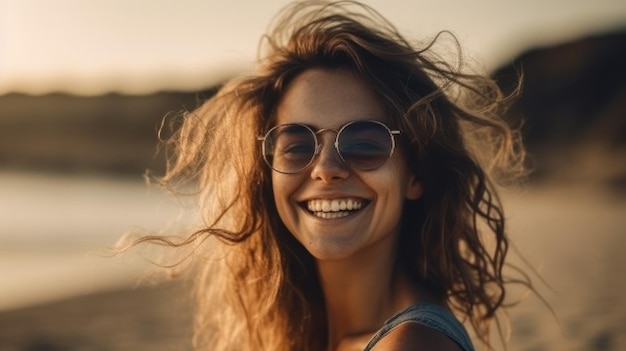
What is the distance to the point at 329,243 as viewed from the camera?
319 centimetres

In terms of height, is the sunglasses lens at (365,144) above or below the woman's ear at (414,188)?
above

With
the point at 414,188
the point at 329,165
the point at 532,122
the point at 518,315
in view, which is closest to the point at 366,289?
the point at 414,188

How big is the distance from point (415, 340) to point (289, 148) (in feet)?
2.71

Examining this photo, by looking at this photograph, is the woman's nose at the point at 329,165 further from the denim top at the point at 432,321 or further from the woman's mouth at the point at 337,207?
the denim top at the point at 432,321

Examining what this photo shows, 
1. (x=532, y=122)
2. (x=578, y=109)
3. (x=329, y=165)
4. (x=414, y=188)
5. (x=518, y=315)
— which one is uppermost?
(x=329, y=165)

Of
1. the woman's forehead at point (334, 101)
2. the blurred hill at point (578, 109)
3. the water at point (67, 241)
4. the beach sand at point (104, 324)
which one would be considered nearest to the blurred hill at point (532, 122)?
the blurred hill at point (578, 109)

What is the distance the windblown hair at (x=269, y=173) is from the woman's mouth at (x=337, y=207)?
0.30m

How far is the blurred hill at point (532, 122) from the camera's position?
36312 millimetres

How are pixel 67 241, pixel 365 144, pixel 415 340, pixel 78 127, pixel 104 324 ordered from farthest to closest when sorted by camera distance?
pixel 78 127 < pixel 67 241 < pixel 104 324 < pixel 365 144 < pixel 415 340

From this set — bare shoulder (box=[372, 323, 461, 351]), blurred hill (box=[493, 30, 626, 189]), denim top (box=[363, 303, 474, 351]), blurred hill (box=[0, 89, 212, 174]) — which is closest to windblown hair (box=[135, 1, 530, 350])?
denim top (box=[363, 303, 474, 351])

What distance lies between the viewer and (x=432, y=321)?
9.46 feet

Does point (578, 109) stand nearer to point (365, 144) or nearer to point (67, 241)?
point (67, 241)

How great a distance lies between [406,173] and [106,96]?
3022 inches

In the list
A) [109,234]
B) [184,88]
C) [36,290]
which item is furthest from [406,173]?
[184,88]
